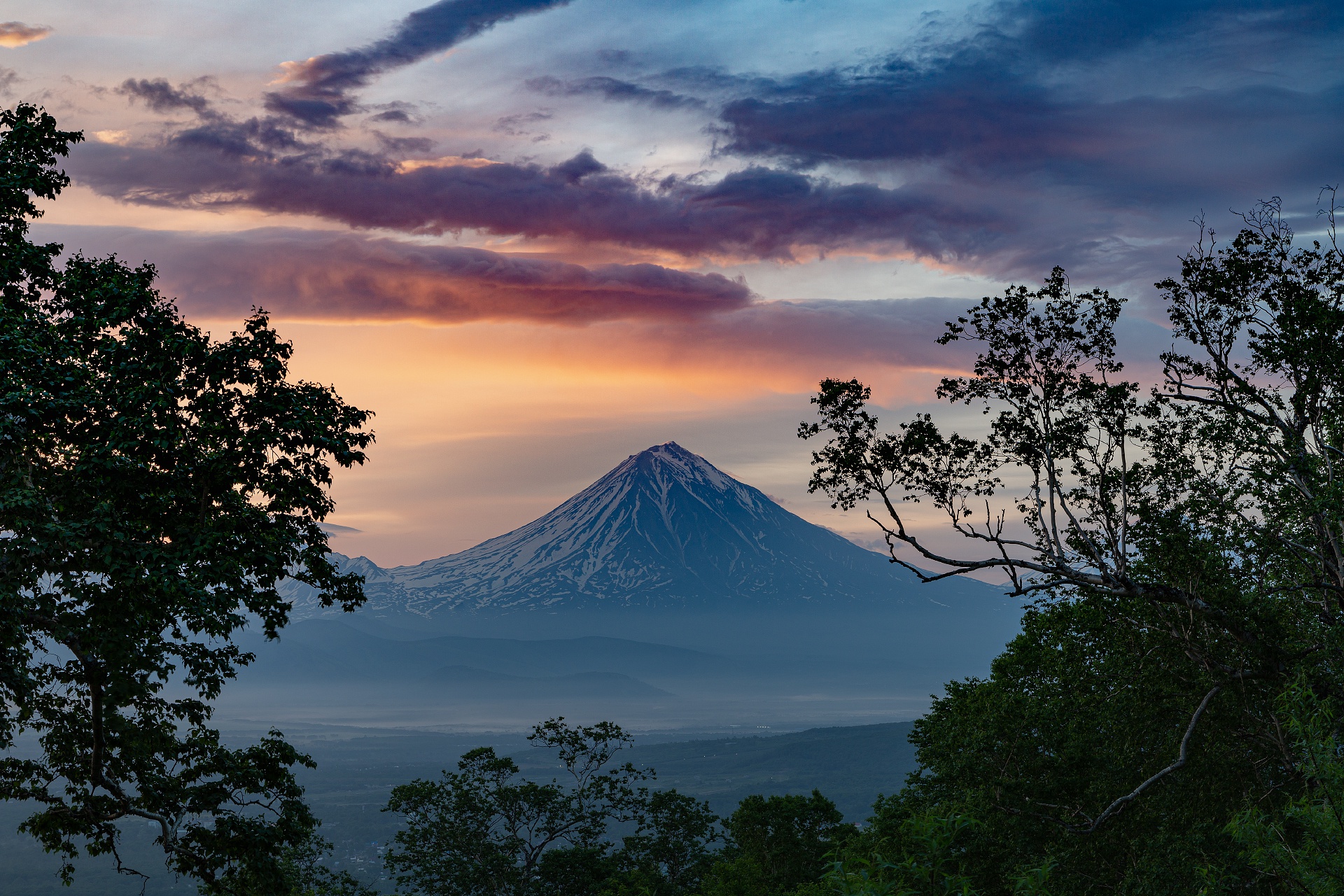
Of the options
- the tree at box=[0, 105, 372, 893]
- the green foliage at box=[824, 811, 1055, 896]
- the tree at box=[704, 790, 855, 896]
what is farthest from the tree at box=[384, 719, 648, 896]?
the green foliage at box=[824, 811, 1055, 896]

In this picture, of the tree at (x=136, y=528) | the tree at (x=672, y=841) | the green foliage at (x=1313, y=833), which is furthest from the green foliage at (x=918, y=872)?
the tree at (x=672, y=841)

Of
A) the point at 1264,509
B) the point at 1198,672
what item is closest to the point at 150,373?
the point at 1198,672

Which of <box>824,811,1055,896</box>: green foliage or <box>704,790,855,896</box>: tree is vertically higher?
<box>824,811,1055,896</box>: green foliage

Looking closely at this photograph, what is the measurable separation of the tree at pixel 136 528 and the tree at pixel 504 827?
26534 millimetres

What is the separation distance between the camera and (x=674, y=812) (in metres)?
55.7

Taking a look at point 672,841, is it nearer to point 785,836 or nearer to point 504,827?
point 785,836

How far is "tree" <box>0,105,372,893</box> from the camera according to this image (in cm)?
1445

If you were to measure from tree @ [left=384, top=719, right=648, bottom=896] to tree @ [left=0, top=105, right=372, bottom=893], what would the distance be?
26.5 m

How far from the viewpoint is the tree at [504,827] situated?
147 feet

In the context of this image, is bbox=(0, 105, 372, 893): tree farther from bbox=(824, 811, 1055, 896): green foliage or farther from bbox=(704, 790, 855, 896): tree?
bbox=(704, 790, 855, 896): tree

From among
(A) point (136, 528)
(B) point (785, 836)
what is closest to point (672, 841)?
(B) point (785, 836)

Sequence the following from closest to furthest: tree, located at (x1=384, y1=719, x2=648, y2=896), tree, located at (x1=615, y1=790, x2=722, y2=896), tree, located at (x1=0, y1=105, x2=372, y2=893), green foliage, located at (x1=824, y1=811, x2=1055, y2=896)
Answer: green foliage, located at (x1=824, y1=811, x2=1055, y2=896) → tree, located at (x1=0, y1=105, x2=372, y2=893) → tree, located at (x1=384, y1=719, x2=648, y2=896) → tree, located at (x1=615, y1=790, x2=722, y2=896)

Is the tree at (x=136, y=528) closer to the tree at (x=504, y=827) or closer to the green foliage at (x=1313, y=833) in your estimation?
the green foliage at (x=1313, y=833)

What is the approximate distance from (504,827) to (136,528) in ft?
127
